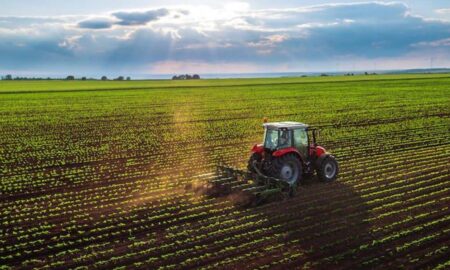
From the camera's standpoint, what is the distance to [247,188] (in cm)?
1394

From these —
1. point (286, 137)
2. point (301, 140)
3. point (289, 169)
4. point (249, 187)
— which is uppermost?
point (286, 137)

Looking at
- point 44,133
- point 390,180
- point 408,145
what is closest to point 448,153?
point 408,145

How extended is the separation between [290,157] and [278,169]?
0.55 metres

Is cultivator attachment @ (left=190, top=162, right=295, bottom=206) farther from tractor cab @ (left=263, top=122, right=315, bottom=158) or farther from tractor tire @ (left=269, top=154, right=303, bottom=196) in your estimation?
tractor cab @ (left=263, top=122, right=315, bottom=158)

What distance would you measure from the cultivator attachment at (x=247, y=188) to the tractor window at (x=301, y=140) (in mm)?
1447

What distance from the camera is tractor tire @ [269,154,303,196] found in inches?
559

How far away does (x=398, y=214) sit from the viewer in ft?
41.3

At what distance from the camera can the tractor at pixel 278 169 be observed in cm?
1392

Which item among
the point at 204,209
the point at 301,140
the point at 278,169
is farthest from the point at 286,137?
the point at 204,209

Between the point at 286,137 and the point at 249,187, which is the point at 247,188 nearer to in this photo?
the point at 249,187

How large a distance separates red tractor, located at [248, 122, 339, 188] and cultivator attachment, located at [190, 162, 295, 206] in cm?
31

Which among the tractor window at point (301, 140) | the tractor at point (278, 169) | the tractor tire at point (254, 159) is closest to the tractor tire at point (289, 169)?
the tractor at point (278, 169)

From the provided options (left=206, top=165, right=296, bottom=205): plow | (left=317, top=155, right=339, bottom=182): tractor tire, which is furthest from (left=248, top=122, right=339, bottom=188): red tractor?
(left=206, top=165, right=296, bottom=205): plow

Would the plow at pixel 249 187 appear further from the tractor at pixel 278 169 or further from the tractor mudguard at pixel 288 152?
the tractor mudguard at pixel 288 152
